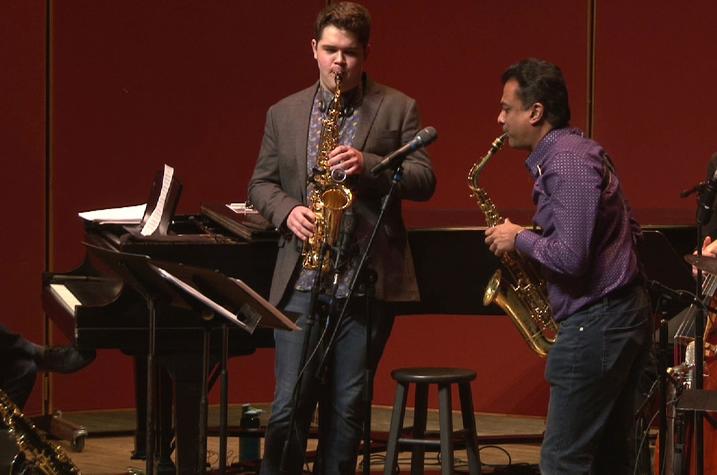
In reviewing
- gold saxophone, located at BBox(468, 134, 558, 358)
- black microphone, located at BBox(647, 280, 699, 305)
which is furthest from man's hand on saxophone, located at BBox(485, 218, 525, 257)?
gold saxophone, located at BBox(468, 134, 558, 358)

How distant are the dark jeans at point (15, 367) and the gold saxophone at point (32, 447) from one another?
556 mm

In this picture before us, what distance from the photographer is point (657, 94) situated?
6738mm

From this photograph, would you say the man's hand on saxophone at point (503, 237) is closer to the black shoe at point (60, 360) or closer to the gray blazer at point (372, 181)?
the gray blazer at point (372, 181)

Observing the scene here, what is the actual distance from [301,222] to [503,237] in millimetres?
682

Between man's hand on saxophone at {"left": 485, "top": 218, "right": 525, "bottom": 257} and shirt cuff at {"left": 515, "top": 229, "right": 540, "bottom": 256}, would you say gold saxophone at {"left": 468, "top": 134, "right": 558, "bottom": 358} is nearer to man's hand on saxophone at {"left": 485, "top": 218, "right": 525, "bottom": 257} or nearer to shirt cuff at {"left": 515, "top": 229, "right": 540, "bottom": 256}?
man's hand on saxophone at {"left": 485, "top": 218, "right": 525, "bottom": 257}

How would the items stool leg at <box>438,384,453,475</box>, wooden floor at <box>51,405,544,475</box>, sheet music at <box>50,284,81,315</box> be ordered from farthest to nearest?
wooden floor at <box>51,405,544,475</box>
sheet music at <box>50,284,81,315</box>
stool leg at <box>438,384,453,475</box>

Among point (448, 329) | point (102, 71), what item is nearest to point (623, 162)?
point (448, 329)

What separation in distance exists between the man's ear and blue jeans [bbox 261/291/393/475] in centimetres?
85

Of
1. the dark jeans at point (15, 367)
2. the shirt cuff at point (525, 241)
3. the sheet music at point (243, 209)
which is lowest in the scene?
the dark jeans at point (15, 367)

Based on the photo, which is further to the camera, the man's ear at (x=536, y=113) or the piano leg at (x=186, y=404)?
the piano leg at (x=186, y=404)

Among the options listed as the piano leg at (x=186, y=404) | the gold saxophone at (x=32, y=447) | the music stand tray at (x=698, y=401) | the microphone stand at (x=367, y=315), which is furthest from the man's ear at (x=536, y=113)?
the gold saxophone at (x=32, y=447)

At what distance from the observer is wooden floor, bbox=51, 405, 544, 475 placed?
604cm

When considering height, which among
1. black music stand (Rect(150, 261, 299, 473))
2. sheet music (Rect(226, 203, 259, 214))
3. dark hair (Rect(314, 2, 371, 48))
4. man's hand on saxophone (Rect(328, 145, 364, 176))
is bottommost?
black music stand (Rect(150, 261, 299, 473))

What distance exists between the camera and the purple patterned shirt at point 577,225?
143 inches
